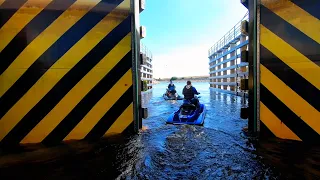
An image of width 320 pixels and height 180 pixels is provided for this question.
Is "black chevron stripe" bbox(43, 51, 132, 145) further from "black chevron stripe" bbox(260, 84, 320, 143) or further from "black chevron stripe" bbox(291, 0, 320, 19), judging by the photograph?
"black chevron stripe" bbox(291, 0, 320, 19)

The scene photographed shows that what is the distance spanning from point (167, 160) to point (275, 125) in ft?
7.49

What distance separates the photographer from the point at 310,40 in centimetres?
381

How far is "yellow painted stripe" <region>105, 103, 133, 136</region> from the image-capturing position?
4.38m

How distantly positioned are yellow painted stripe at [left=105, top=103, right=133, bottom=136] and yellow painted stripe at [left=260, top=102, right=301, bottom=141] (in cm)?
259

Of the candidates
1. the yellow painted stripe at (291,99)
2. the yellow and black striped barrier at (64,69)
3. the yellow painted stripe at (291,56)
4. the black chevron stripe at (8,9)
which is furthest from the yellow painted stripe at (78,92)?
the yellow painted stripe at (291,99)

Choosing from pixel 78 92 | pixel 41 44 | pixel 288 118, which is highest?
pixel 41 44

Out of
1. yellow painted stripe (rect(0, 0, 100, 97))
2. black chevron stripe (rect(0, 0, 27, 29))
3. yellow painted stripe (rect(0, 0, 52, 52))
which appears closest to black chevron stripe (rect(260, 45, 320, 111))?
yellow painted stripe (rect(0, 0, 100, 97))

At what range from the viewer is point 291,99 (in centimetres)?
398

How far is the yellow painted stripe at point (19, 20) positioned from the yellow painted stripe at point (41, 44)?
1.08ft

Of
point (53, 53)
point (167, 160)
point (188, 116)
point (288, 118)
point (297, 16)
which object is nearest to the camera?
point (167, 160)

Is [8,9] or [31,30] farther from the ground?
[8,9]

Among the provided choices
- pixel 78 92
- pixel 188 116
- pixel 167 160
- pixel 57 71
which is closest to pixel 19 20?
pixel 57 71

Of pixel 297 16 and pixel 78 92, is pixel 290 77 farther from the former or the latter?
pixel 78 92

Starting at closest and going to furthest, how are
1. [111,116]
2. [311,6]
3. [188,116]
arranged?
1. [311,6]
2. [111,116]
3. [188,116]
